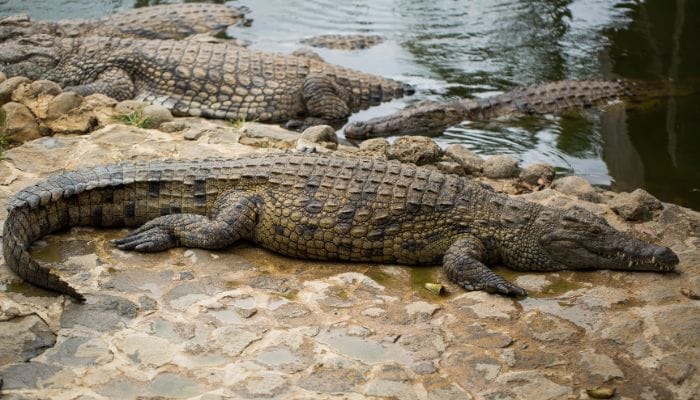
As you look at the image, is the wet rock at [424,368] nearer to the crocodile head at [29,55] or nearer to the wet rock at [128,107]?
the wet rock at [128,107]

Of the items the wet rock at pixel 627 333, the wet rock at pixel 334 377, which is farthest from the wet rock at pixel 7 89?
the wet rock at pixel 627 333

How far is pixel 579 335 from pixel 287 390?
66.6 inches

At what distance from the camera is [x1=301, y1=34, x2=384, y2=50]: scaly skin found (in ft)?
39.1

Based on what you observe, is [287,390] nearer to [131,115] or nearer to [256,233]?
[256,233]

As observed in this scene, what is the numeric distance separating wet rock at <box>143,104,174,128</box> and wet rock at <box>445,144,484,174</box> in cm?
277

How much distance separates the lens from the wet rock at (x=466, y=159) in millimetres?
7383

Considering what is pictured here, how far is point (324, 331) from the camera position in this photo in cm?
441

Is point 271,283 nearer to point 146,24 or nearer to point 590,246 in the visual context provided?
point 590,246

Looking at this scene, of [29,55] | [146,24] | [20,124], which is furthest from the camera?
[146,24]

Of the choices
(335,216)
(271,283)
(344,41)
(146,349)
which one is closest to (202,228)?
(271,283)

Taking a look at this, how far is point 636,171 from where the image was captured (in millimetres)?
7961

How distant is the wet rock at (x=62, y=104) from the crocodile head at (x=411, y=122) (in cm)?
303

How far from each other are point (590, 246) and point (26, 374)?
3.48m

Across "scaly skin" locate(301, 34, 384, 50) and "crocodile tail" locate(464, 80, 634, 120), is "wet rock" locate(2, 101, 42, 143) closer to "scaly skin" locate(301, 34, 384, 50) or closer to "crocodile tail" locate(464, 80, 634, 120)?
"crocodile tail" locate(464, 80, 634, 120)
